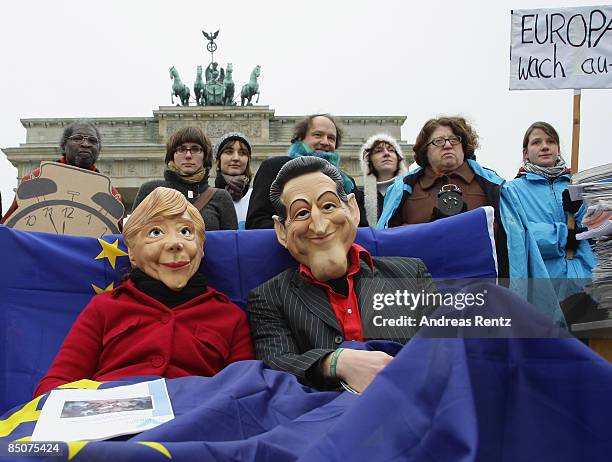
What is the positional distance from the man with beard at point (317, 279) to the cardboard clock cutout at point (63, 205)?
1.07 metres

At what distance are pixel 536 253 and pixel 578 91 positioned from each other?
142 centimetres

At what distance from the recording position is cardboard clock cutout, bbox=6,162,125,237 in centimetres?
348

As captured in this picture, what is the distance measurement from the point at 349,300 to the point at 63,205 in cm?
164

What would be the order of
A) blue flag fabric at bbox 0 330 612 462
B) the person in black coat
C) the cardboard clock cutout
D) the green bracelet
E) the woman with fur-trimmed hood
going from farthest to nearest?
the woman with fur-trimmed hood < the person in black coat < the cardboard clock cutout < the green bracelet < blue flag fabric at bbox 0 330 612 462

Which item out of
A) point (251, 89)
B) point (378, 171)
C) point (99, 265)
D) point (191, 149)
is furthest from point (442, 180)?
point (251, 89)

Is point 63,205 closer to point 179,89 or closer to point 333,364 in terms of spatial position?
point 333,364

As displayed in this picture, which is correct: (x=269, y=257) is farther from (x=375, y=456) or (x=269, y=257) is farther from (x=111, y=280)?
(x=375, y=456)

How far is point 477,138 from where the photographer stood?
4012 mm

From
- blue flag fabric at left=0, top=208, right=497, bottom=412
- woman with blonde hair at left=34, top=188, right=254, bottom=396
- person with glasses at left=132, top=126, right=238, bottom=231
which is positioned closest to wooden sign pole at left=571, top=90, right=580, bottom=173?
blue flag fabric at left=0, top=208, right=497, bottom=412

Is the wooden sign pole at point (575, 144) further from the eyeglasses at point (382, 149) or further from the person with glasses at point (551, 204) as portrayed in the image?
the eyeglasses at point (382, 149)

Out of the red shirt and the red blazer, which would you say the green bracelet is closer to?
the red shirt

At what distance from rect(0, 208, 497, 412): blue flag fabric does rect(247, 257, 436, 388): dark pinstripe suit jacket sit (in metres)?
0.35

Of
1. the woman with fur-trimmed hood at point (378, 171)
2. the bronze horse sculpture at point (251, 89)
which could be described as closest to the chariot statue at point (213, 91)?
the bronze horse sculpture at point (251, 89)

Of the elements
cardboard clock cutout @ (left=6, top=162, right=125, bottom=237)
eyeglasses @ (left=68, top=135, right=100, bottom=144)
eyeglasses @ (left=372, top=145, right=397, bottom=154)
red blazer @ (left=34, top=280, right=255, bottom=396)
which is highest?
eyeglasses @ (left=68, top=135, right=100, bottom=144)
